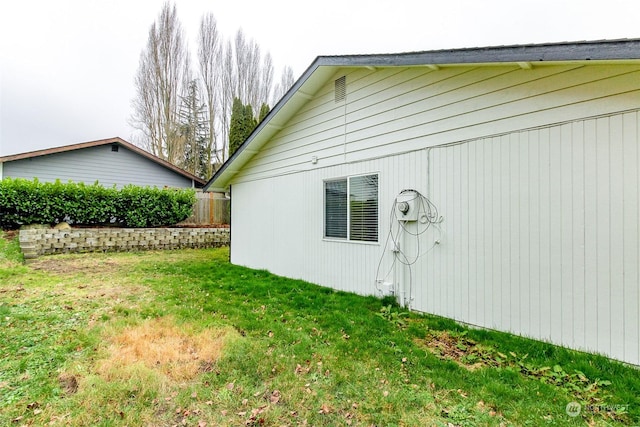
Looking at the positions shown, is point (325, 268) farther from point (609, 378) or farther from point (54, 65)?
point (54, 65)

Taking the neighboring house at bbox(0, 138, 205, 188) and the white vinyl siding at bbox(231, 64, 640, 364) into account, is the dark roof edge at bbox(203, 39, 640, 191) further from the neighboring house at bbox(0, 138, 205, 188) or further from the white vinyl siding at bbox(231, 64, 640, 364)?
the neighboring house at bbox(0, 138, 205, 188)

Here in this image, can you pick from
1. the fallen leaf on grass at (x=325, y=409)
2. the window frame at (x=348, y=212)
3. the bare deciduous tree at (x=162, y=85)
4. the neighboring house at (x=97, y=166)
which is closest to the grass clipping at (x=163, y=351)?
A: the fallen leaf on grass at (x=325, y=409)

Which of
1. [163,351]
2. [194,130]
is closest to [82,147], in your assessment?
[194,130]

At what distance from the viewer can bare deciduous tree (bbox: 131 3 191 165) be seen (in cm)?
1847

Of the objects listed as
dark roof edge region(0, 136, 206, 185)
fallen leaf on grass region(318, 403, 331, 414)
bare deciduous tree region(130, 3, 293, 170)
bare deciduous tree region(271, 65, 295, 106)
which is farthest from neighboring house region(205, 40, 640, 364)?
bare deciduous tree region(271, 65, 295, 106)

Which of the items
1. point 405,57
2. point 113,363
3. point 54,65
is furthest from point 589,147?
point 54,65

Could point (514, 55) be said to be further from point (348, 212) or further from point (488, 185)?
point (348, 212)

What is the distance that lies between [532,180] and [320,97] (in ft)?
13.7

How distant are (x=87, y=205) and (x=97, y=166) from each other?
15.1 ft

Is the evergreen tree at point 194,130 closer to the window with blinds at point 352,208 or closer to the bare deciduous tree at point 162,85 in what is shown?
the bare deciduous tree at point 162,85

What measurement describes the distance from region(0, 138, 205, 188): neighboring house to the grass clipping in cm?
1241

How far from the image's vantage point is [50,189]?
954cm

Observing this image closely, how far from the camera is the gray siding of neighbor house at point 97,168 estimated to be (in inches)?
485

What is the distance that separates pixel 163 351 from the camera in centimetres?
321
